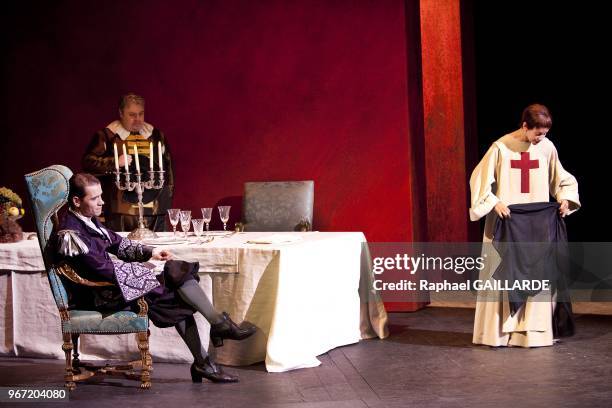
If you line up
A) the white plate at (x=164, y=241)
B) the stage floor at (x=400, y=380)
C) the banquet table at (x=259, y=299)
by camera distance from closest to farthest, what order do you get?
the stage floor at (x=400, y=380) → the banquet table at (x=259, y=299) → the white plate at (x=164, y=241)

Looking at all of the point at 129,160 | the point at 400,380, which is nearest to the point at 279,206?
the point at 129,160

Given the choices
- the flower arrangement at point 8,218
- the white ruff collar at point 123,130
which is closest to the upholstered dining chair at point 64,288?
the flower arrangement at point 8,218

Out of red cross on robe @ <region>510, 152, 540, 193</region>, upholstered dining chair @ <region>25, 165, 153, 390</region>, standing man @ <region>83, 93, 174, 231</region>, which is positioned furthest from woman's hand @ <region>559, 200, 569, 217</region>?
standing man @ <region>83, 93, 174, 231</region>

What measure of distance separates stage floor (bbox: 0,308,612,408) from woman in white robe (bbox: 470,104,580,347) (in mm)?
116

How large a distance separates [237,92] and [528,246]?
2.64 metres

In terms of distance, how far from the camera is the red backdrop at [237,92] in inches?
250

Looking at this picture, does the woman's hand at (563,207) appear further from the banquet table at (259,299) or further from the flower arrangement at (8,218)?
the flower arrangement at (8,218)

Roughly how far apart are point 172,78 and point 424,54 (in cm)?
219

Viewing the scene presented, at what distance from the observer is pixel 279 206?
6.09 m

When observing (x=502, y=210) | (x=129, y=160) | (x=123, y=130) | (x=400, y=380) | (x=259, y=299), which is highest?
(x=123, y=130)

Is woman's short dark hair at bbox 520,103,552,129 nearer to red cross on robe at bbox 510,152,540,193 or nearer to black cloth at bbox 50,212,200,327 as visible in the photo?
red cross on robe at bbox 510,152,540,193

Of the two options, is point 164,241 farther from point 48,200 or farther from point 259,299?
point 48,200

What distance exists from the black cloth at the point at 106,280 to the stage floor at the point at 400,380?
1.29 ft

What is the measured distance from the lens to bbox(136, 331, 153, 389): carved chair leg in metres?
4.25
